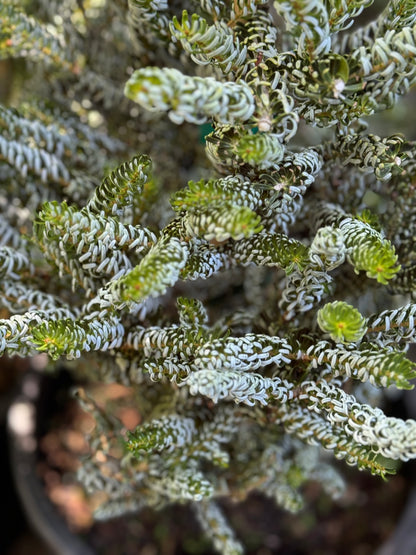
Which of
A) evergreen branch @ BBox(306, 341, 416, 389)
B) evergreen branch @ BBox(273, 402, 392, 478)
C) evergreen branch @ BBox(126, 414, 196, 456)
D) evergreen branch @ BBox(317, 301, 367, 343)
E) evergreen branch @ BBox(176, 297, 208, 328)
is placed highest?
evergreen branch @ BBox(317, 301, 367, 343)

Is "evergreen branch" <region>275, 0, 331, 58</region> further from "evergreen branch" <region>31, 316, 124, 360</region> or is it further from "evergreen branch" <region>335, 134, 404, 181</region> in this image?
"evergreen branch" <region>31, 316, 124, 360</region>

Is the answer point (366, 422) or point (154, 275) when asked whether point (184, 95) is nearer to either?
point (154, 275)

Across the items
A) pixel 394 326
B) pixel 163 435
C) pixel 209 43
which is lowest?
pixel 163 435

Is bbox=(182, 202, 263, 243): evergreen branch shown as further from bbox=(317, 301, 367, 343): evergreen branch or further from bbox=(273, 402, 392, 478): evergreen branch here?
bbox=(273, 402, 392, 478): evergreen branch

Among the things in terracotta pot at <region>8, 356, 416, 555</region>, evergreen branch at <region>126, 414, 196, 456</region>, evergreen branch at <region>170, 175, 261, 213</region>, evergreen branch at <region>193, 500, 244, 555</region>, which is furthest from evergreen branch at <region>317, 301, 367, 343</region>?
terracotta pot at <region>8, 356, 416, 555</region>

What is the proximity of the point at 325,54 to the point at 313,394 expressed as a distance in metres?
0.28

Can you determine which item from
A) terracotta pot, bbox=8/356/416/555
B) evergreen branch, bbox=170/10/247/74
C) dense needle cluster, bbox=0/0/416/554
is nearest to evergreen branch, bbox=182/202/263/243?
dense needle cluster, bbox=0/0/416/554

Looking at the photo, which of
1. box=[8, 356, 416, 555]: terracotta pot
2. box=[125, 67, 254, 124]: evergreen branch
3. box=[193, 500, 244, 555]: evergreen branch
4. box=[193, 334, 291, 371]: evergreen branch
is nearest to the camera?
box=[125, 67, 254, 124]: evergreen branch

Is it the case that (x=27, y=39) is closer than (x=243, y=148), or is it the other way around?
(x=243, y=148)

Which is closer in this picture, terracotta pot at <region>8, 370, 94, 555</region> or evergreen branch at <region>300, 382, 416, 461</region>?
evergreen branch at <region>300, 382, 416, 461</region>

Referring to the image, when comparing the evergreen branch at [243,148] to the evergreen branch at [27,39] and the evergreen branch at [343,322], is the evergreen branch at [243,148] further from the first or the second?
the evergreen branch at [27,39]

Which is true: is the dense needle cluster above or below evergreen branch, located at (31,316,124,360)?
above

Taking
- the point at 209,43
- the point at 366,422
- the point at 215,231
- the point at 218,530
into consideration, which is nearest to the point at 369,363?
the point at 366,422

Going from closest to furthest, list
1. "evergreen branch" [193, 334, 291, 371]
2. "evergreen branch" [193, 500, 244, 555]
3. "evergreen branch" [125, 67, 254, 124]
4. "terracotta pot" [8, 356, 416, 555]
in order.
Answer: "evergreen branch" [125, 67, 254, 124], "evergreen branch" [193, 334, 291, 371], "evergreen branch" [193, 500, 244, 555], "terracotta pot" [8, 356, 416, 555]
